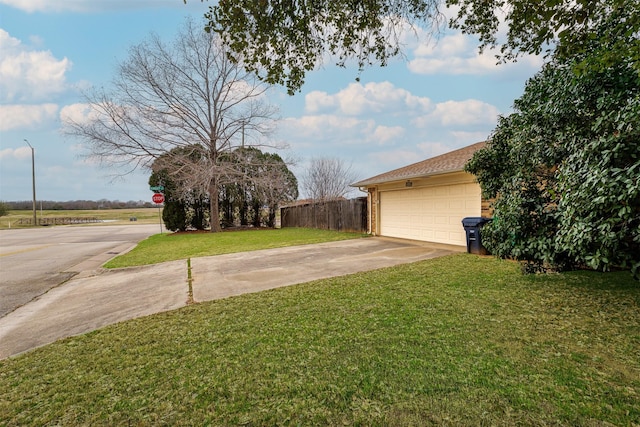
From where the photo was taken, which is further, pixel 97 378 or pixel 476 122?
pixel 476 122

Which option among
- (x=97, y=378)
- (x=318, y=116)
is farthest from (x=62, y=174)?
(x=97, y=378)

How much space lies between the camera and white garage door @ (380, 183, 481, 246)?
8.87m

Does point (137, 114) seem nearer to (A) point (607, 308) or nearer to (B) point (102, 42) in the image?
(B) point (102, 42)

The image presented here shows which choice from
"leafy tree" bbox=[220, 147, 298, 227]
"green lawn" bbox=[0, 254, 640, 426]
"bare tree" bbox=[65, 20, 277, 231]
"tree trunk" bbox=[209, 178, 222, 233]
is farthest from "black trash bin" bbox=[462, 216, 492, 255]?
"tree trunk" bbox=[209, 178, 222, 233]

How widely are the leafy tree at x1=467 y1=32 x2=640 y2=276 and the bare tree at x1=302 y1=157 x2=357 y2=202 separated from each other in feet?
64.8

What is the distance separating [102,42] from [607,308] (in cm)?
1463

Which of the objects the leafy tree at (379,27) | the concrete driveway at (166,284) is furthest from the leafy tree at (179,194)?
the leafy tree at (379,27)

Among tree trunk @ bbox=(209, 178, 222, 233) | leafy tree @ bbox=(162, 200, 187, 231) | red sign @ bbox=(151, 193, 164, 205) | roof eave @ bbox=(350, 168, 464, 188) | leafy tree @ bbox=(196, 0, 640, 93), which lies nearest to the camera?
leafy tree @ bbox=(196, 0, 640, 93)

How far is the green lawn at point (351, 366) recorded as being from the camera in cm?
202

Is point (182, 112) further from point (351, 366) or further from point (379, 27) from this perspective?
point (351, 366)

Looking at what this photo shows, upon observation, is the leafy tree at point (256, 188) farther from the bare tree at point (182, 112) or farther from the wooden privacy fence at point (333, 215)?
the wooden privacy fence at point (333, 215)

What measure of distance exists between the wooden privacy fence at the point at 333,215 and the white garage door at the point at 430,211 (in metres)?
1.49

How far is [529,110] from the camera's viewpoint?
4.56 meters

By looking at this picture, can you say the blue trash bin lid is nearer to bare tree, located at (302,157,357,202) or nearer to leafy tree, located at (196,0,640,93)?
leafy tree, located at (196,0,640,93)
